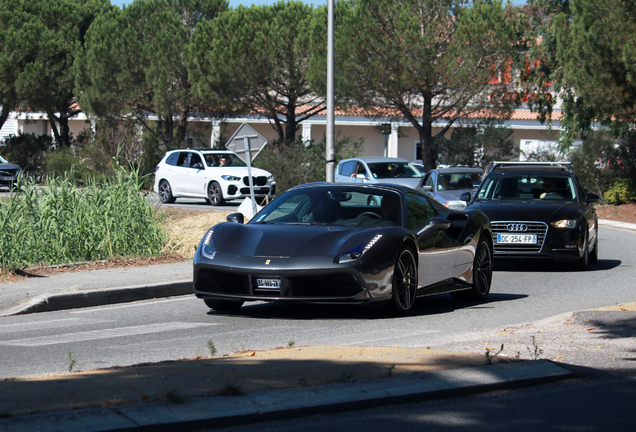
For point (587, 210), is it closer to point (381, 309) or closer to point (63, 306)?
point (381, 309)

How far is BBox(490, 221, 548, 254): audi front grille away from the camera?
41.9 feet

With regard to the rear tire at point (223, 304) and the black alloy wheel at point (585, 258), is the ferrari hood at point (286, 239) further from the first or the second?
the black alloy wheel at point (585, 258)

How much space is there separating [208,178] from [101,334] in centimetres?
2022

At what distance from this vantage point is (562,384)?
5578mm

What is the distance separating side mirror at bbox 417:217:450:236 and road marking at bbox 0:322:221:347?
261 centimetres

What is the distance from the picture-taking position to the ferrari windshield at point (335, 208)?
9.12 m

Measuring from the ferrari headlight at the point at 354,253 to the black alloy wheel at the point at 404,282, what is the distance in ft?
1.23

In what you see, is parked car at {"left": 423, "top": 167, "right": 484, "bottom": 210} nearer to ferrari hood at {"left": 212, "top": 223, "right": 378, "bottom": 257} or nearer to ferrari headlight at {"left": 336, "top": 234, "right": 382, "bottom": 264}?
ferrari hood at {"left": 212, "top": 223, "right": 378, "bottom": 257}

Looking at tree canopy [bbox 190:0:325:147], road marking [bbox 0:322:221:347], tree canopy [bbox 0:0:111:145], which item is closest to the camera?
road marking [bbox 0:322:221:347]

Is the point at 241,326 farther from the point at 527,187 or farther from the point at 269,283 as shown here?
the point at 527,187

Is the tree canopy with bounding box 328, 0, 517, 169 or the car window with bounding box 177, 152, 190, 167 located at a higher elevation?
the tree canopy with bounding box 328, 0, 517, 169

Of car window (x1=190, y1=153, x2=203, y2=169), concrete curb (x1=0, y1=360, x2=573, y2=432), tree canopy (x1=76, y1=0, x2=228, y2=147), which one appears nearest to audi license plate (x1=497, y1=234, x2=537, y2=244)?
concrete curb (x1=0, y1=360, x2=573, y2=432)

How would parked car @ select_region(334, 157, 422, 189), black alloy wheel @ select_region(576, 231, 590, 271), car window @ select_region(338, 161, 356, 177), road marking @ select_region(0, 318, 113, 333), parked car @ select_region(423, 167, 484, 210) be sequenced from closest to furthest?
1. road marking @ select_region(0, 318, 113, 333)
2. black alloy wheel @ select_region(576, 231, 590, 271)
3. parked car @ select_region(423, 167, 484, 210)
4. parked car @ select_region(334, 157, 422, 189)
5. car window @ select_region(338, 161, 356, 177)

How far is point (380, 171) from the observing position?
2575 centimetres
